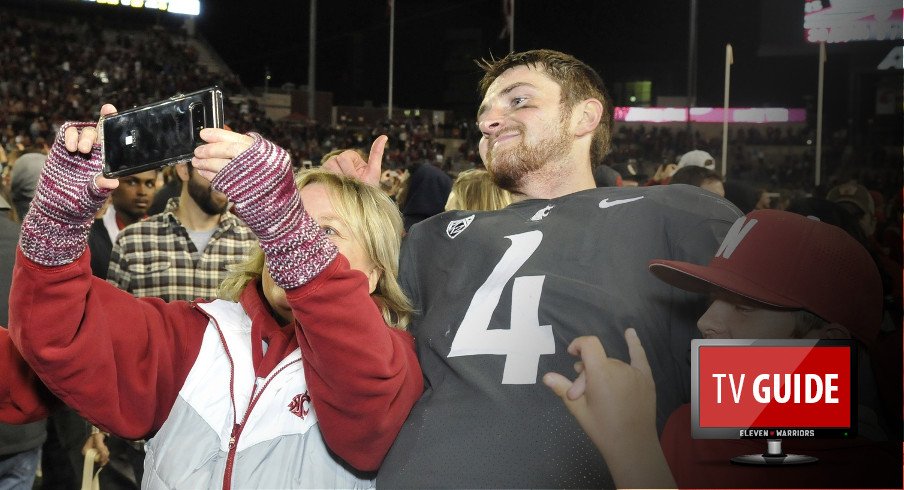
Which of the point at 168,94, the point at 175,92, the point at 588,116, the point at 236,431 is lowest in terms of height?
the point at 236,431

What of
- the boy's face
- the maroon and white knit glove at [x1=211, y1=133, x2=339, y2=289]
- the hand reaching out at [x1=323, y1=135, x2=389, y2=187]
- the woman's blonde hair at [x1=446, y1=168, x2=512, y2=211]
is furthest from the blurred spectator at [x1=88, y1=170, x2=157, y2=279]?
the boy's face

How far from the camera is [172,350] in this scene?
4.00 ft

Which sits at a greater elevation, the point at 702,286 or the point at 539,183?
the point at 539,183

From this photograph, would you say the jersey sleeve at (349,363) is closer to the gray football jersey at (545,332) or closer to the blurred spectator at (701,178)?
the gray football jersey at (545,332)

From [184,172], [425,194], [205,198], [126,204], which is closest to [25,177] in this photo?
[126,204]

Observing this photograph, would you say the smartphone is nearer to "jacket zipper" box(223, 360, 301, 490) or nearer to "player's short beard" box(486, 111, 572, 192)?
"jacket zipper" box(223, 360, 301, 490)

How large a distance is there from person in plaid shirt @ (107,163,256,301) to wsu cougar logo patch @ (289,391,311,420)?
135cm

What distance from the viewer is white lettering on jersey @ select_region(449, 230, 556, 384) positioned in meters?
1.16

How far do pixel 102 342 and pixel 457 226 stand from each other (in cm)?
55

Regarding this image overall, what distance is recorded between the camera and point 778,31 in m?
4.36

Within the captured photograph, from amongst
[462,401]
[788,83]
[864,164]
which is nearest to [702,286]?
[462,401]

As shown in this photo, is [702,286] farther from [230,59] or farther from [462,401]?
[230,59]

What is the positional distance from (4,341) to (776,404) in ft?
3.38
